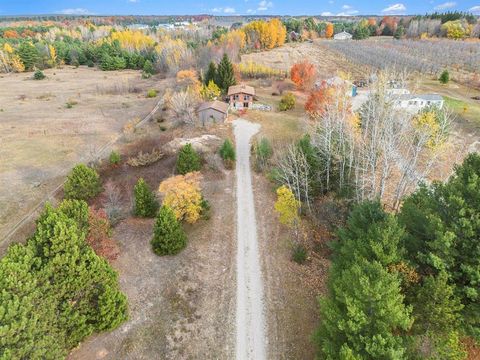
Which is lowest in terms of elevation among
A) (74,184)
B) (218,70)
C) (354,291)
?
(74,184)

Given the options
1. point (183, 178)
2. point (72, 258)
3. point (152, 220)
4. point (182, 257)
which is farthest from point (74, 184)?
point (72, 258)

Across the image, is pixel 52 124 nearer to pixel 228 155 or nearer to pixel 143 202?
pixel 228 155

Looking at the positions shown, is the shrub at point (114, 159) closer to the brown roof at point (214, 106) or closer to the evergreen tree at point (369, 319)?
the brown roof at point (214, 106)

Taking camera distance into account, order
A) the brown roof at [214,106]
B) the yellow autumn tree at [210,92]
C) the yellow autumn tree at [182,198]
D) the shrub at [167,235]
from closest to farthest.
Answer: the shrub at [167,235], the yellow autumn tree at [182,198], the brown roof at [214,106], the yellow autumn tree at [210,92]

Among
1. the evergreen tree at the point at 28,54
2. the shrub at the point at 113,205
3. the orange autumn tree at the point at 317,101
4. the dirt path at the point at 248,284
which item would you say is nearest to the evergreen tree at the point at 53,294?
the dirt path at the point at 248,284

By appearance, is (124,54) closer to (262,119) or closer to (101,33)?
(101,33)
